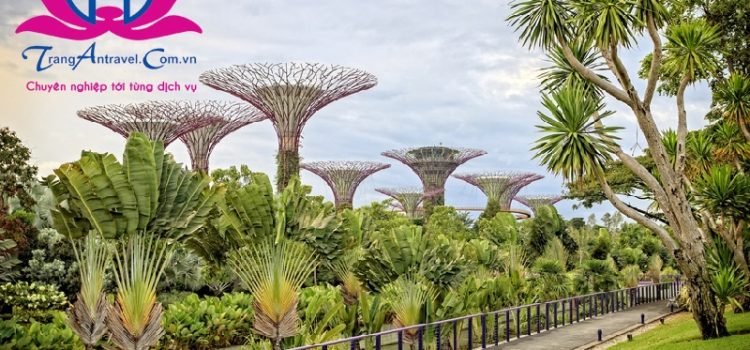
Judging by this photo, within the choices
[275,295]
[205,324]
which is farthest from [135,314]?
[205,324]

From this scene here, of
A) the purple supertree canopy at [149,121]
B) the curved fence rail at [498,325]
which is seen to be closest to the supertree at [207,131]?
the purple supertree canopy at [149,121]

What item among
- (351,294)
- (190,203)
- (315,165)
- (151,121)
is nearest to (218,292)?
(351,294)

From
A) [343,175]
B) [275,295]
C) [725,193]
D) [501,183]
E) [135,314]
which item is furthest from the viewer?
[501,183]

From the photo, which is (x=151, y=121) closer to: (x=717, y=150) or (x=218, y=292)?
(x=218, y=292)

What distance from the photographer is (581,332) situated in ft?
67.6

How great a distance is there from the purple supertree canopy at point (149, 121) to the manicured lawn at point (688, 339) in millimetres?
34077

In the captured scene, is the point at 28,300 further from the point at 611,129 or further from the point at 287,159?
the point at 287,159

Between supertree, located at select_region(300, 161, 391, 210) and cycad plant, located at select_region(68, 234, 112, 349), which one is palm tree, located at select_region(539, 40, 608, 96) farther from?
supertree, located at select_region(300, 161, 391, 210)

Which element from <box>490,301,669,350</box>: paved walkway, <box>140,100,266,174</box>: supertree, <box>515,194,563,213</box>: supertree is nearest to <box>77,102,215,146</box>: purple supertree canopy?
<box>140,100,266,174</box>: supertree

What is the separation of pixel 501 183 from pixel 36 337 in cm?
7149

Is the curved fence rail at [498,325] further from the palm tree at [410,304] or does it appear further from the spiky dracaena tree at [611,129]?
the spiky dracaena tree at [611,129]

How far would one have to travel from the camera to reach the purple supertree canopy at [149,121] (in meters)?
47.1

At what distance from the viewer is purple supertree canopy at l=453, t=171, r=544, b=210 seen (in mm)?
82562

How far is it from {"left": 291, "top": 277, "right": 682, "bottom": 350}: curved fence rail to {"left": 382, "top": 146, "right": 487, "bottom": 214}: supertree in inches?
1545
